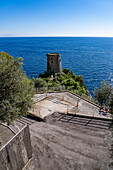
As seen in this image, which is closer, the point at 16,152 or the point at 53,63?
the point at 16,152

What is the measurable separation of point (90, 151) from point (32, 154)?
3984 millimetres

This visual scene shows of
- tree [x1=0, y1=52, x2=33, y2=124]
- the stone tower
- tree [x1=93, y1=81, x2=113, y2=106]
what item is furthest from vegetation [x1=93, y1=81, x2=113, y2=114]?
the stone tower

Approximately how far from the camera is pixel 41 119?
45.4ft

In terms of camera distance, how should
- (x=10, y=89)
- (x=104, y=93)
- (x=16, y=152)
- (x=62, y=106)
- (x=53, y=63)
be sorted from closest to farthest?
(x=16, y=152) < (x=10, y=89) < (x=104, y=93) < (x=62, y=106) < (x=53, y=63)

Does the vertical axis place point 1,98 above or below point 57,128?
above

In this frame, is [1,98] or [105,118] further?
[105,118]

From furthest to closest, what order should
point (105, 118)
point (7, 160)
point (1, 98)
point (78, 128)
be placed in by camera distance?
point (105, 118), point (78, 128), point (1, 98), point (7, 160)

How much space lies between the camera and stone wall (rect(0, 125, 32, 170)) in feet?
22.3

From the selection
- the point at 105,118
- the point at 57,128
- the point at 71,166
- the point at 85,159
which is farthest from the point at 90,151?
the point at 105,118

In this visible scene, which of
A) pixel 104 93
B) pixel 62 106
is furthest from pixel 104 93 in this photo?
pixel 62 106

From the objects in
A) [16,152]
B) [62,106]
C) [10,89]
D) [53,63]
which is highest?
[53,63]

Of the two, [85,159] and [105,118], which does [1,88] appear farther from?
[105,118]

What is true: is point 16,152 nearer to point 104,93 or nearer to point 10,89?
point 10,89

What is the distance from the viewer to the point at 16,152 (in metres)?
7.58
